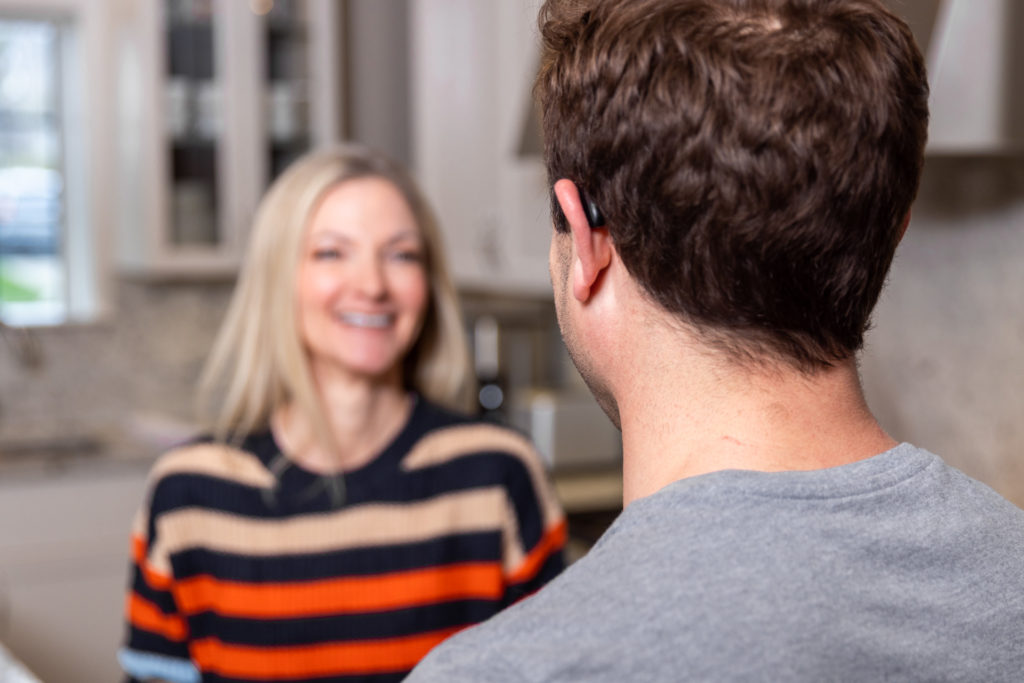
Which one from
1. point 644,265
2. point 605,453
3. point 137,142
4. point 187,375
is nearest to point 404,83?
point 137,142

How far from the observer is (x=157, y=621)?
58.9 inches

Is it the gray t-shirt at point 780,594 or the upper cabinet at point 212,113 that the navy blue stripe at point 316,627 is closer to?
the gray t-shirt at point 780,594

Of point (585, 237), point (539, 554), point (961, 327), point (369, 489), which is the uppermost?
point (585, 237)

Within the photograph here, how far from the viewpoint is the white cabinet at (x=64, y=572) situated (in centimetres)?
283

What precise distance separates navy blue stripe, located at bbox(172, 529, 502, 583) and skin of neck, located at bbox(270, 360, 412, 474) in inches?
5.3

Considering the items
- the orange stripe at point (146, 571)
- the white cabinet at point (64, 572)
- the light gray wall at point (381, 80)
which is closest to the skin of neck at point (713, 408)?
the orange stripe at point (146, 571)

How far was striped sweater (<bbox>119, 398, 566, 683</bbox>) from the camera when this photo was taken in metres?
1.49

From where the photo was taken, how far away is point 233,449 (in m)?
1.58

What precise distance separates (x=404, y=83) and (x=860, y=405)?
3.21m

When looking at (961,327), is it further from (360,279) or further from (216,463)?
(216,463)

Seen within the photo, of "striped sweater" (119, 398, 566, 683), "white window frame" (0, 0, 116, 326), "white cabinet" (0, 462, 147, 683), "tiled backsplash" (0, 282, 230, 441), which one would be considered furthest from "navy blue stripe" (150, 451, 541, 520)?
"white window frame" (0, 0, 116, 326)

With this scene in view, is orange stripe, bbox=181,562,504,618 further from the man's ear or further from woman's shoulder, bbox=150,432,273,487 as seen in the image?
the man's ear

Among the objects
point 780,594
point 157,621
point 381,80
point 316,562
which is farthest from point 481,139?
point 780,594

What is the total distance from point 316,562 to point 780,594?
110cm
